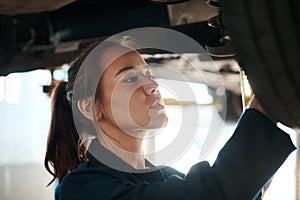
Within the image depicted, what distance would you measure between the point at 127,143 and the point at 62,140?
22cm

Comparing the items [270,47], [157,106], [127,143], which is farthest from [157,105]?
[270,47]

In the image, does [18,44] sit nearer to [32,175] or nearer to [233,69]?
[233,69]

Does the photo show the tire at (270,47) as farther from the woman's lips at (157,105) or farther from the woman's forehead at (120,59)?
the woman's forehead at (120,59)

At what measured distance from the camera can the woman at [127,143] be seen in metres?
0.70

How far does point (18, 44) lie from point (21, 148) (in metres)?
2.47

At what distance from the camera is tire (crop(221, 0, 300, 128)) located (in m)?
0.60

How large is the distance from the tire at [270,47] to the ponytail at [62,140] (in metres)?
0.54

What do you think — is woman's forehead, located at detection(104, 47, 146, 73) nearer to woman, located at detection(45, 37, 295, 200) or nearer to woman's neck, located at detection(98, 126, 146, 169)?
woman, located at detection(45, 37, 295, 200)

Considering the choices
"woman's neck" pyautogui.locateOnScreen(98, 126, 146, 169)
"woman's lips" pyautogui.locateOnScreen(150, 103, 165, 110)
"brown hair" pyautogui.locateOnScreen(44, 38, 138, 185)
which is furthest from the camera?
"brown hair" pyautogui.locateOnScreen(44, 38, 138, 185)

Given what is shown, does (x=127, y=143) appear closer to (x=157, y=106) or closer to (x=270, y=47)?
(x=157, y=106)

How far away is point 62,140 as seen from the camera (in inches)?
43.2

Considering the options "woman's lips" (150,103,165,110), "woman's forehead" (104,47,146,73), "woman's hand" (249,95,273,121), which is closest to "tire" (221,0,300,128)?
"woman's hand" (249,95,273,121)

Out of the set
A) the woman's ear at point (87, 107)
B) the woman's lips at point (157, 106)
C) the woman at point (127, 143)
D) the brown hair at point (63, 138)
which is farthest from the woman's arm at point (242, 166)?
the brown hair at point (63, 138)

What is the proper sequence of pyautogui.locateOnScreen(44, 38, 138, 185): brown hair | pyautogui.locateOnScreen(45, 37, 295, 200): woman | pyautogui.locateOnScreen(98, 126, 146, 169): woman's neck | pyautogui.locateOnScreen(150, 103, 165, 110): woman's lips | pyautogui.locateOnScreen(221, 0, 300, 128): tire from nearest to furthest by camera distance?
pyautogui.locateOnScreen(221, 0, 300, 128): tire
pyautogui.locateOnScreen(45, 37, 295, 200): woman
pyautogui.locateOnScreen(150, 103, 165, 110): woman's lips
pyautogui.locateOnScreen(98, 126, 146, 169): woman's neck
pyautogui.locateOnScreen(44, 38, 138, 185): brown hair
